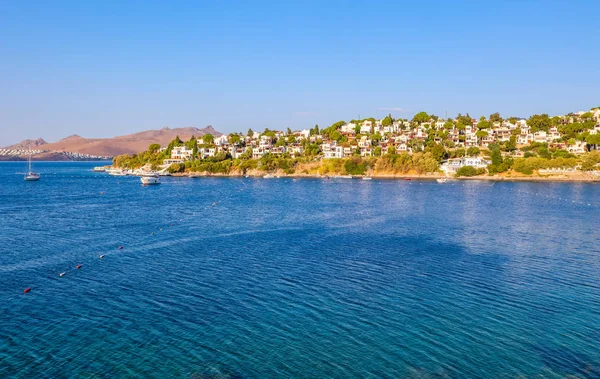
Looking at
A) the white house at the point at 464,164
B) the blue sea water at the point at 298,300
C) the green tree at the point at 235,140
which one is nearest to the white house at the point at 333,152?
the white house at the point at 464,164

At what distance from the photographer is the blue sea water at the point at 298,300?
1664 cm

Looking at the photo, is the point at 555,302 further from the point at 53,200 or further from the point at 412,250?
the point at 53,200

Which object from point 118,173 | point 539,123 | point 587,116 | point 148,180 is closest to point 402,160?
point 148,180

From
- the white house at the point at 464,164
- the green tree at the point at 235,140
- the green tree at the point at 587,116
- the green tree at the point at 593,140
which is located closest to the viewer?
the white house at the point at 464,164

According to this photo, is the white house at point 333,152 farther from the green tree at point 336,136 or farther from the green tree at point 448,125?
the green tree at point 448,125

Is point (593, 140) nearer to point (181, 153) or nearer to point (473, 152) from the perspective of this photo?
point (473, 152)

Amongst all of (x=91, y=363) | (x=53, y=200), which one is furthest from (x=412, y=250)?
(x=53, y=200)

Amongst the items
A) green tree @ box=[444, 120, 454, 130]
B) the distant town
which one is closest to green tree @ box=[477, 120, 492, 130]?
the distant town

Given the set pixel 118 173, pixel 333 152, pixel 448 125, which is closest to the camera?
pixel 118 173

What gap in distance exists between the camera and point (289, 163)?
148 metres

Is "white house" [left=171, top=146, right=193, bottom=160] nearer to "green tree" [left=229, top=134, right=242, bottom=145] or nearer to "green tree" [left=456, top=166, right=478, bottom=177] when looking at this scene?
"green tree" [left=229, top=134, right=242, bottom=145]

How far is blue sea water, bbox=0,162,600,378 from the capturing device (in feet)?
54.6

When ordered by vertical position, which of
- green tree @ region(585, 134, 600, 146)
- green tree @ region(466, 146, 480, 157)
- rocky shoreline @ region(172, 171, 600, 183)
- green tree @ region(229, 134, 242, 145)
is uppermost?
green tree @ region(229, 134, 242, 145)

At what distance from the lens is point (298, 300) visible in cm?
2297
